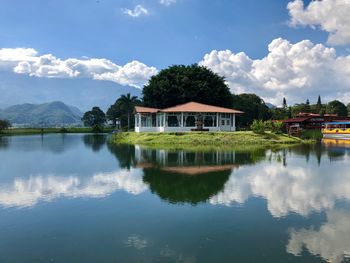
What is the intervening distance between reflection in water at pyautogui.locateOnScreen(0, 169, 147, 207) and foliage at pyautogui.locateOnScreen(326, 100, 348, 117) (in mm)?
84463

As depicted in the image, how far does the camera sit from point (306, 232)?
27.0 ft

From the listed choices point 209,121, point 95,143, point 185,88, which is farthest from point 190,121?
point 95,143

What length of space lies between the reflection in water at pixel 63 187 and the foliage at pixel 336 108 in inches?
3325

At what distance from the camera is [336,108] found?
89438 millimetres

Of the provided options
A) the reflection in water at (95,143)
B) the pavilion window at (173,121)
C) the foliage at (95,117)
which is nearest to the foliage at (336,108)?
the pavilion window at (173,121)

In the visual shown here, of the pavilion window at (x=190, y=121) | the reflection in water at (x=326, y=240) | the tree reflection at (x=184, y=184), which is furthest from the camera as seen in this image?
the pavilion window at (x=190, y=121)

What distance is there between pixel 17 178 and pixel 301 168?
14700 mm

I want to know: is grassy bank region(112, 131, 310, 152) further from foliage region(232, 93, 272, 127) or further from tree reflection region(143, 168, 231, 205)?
foliage region(232, 93, 272, 127)

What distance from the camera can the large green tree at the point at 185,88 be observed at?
50.9 meters

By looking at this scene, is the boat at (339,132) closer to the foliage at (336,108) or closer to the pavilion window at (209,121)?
the pavilion window at (209,121)

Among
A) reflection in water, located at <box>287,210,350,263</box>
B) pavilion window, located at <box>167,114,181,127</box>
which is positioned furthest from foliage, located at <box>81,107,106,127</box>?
reflection in water, located at <box>287,210,350,263</box>

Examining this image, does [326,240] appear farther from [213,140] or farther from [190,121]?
[190,121]

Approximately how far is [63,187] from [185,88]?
127 feet

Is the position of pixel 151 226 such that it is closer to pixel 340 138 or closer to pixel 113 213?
pixel 113 213
